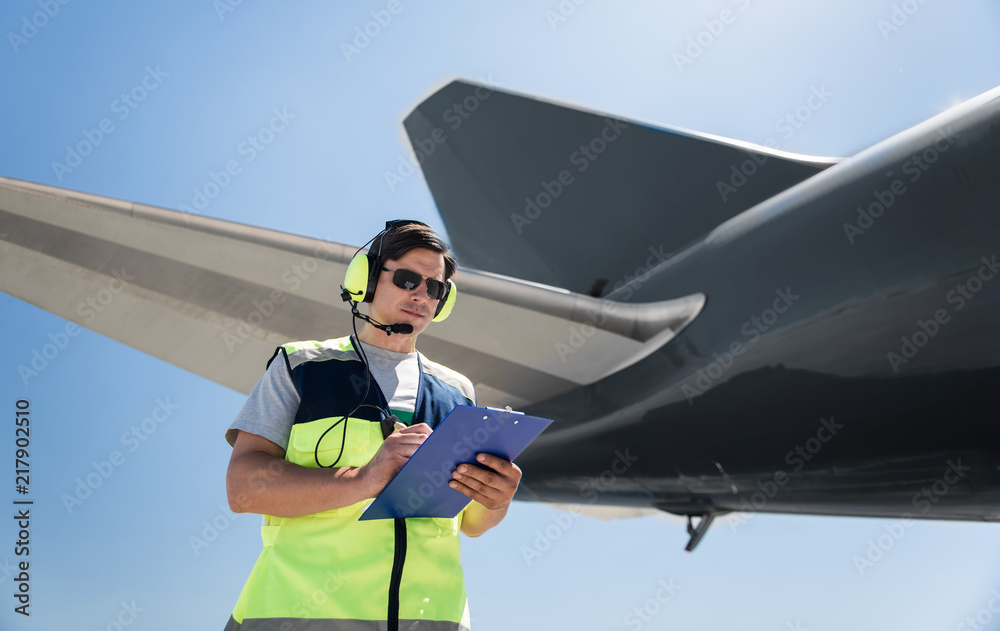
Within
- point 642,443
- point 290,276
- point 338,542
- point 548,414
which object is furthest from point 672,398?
point 338,542

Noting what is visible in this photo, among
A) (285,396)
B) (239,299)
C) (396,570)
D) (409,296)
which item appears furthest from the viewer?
(239,299)

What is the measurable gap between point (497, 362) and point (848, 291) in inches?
85.3

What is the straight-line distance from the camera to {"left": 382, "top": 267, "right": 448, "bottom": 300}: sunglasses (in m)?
2.11

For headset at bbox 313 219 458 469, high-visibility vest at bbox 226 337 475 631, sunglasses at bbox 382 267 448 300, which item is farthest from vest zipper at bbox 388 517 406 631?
sunglasses at bbox 382 267 448 300

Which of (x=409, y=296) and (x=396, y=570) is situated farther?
(x=409, y=296)

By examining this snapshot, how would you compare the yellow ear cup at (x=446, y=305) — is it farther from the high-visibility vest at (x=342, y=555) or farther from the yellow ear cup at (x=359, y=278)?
the high-visibility vest at (x=342, y=555)

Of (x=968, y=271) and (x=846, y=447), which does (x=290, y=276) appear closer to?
(x=846, y=447)

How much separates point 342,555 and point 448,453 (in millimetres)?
406

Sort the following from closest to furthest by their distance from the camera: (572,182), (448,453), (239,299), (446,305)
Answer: (448,453), (446,305), (239,299), (572,182)

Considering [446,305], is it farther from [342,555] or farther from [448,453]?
[342,555]

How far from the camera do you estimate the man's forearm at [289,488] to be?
66.9 inches

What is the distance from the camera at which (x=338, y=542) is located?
5.79ft

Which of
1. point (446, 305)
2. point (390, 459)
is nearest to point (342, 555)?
point (390, 459)

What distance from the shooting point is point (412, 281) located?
211 centimetres
